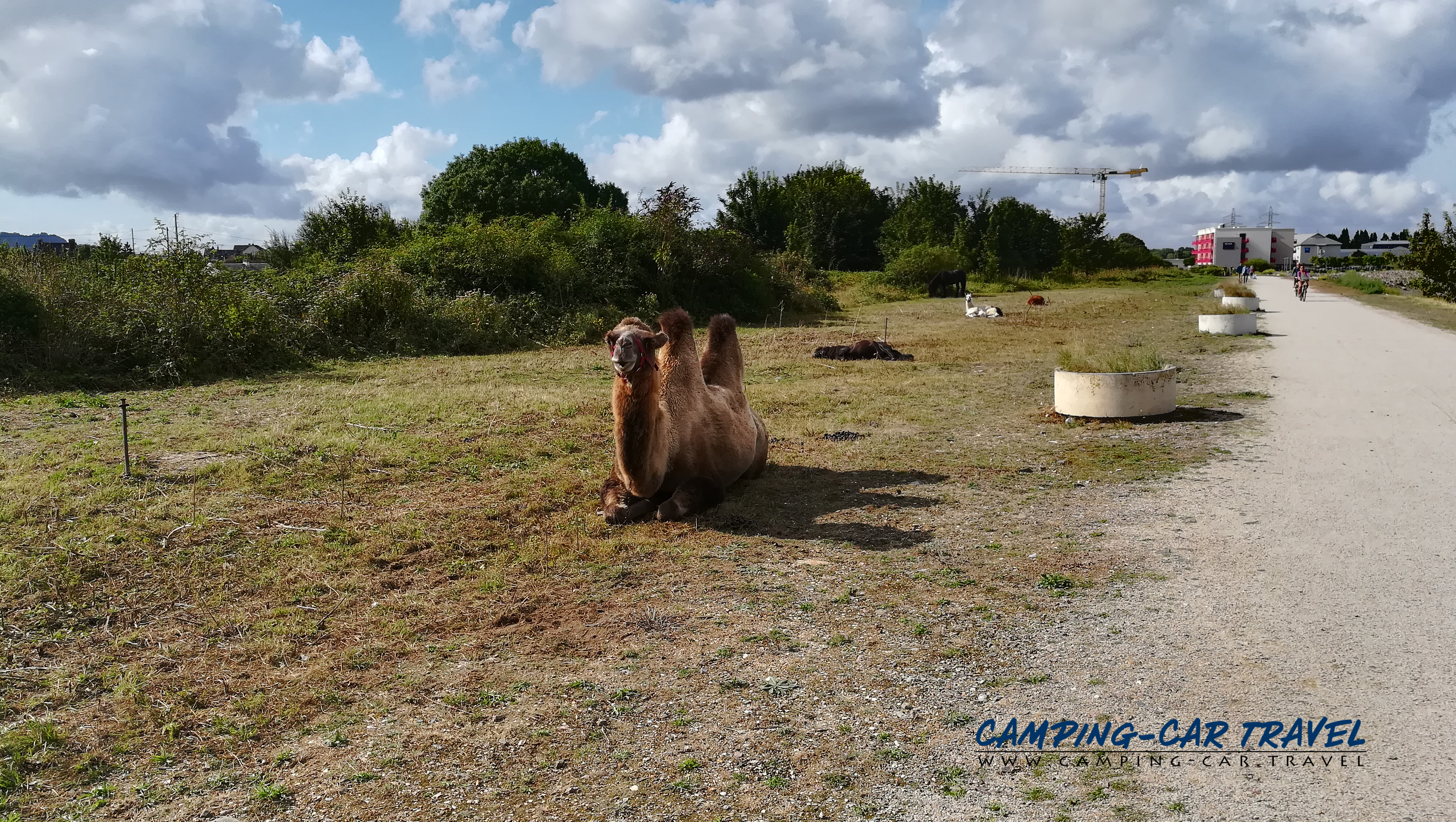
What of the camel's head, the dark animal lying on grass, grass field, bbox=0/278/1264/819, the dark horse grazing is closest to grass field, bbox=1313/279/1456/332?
the dark animal lying on grass

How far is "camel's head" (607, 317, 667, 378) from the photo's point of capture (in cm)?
643

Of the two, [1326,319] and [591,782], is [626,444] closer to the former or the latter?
[591,782]

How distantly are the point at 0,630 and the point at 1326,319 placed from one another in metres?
29.5

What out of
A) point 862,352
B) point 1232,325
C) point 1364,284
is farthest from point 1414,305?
point 862,352

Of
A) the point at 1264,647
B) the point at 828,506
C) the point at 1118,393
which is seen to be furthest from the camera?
the point at 1118,393

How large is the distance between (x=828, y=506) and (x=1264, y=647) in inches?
140

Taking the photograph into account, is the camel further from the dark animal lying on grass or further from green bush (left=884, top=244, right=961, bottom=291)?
green bush (left=884, top=244, right=961, bottom=291)

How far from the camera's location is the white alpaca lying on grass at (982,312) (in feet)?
98.9

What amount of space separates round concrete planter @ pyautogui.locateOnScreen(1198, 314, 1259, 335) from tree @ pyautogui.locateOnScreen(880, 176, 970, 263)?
3318 cm

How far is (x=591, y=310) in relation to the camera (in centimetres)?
2339

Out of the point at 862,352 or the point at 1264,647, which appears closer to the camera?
the point at 1264,647

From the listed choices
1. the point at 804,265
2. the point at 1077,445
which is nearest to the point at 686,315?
the point at 1077,445

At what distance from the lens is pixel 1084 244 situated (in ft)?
211

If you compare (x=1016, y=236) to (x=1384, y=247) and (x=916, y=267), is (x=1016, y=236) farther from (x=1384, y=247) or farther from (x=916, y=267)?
(x=1384, y=247)
